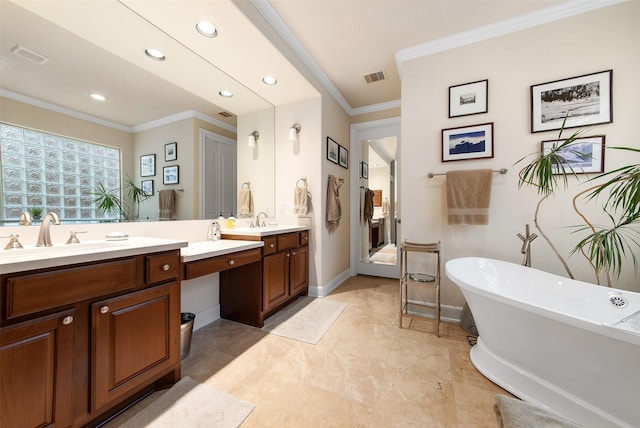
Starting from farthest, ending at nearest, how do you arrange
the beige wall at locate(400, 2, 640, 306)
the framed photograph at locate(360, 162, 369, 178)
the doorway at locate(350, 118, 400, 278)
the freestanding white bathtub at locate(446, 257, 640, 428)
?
the framed photograph at locate(360, 162, 369, 178) → the doorway at locate(350, 118, 400, 278) → the beige wall at locate(400, 2, 640, 306) → the freestanding white bathtub at locate(446, 257, 640, 428)

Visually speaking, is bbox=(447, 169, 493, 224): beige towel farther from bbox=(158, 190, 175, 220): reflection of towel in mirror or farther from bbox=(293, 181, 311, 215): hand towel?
bbox=(158, 190, 175, 220): reflection of towel in mirror

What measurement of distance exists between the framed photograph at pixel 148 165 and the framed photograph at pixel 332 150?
1.88m

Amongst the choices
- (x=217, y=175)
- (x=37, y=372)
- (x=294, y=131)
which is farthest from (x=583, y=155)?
(x=37, y=372)

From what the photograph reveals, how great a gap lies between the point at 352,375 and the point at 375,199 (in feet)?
8.82

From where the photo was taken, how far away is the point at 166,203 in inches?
74.9

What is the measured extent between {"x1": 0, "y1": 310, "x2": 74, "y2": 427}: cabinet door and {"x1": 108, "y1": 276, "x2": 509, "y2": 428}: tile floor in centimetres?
36

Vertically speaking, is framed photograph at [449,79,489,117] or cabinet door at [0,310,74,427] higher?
framed photograph at [449,79,489,117]

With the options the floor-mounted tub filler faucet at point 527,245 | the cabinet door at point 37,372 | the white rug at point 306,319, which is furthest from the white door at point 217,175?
the floor-mounted tub filler faucet at point 527,245

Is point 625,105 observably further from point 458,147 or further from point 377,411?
point 377,411

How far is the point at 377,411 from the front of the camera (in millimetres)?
1271

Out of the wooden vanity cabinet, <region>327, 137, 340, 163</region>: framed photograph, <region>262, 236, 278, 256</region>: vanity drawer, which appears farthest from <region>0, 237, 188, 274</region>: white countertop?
<region>327, 137, 340, 163</region>: framed photograph

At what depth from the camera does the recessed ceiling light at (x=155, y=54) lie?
1.79 meters

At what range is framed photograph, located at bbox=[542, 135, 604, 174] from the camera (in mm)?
1818

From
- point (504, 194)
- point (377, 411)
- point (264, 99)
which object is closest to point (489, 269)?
point (504, 194)
